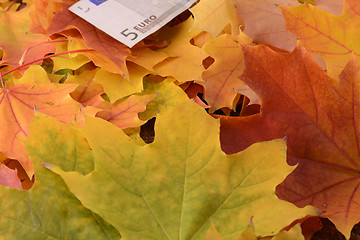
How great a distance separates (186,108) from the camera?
44 centimetres

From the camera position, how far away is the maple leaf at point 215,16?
672mm

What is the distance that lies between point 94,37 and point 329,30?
0.39 m

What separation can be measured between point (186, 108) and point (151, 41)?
1.06 ft

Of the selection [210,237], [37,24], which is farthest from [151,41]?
[210,237]

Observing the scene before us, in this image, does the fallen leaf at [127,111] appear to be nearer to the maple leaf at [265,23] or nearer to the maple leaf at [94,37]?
the maple leaf at [94,37]

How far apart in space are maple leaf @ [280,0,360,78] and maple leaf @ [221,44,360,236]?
88mm

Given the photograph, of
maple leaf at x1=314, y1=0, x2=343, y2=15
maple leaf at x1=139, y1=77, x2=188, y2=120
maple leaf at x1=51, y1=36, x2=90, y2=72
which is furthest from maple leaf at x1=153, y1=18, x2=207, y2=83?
maple leaf at x1=314, y1=0, x2=343, y2=15

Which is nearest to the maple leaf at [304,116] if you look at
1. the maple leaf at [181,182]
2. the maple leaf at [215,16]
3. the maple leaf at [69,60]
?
the maple leaf at [181,182]

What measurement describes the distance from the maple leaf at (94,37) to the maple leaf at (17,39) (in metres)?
0.06

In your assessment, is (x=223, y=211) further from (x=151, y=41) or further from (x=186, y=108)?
(x=151, y=41)

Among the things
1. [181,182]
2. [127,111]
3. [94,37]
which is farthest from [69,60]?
[181,182]

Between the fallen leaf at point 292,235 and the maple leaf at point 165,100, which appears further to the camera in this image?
the maple leaf at point 165,100

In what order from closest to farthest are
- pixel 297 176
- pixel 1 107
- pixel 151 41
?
1. pixel 297 176
2. pixel 1 107
3. pixel 151 41

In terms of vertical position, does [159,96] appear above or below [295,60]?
below
